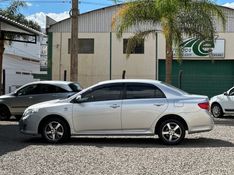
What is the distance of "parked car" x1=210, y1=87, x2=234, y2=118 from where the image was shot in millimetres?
22422

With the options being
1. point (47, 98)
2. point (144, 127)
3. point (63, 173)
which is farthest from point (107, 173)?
point (47, 98)

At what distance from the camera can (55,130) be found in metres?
12.9

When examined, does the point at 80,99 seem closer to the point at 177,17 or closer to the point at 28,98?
the point at 28,98

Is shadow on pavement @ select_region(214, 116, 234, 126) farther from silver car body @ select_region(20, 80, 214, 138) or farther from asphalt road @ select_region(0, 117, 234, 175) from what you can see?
silver car body @ select_region(20, 80, 214, 138)

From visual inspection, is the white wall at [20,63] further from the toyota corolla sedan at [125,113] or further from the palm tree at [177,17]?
the toyota corolla sedan at [125,113]

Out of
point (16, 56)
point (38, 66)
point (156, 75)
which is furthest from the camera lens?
point (38, 66)

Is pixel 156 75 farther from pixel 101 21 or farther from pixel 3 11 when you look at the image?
pixel 3 11

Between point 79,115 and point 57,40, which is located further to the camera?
point 57,40

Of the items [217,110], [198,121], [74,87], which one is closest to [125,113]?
[198,121]

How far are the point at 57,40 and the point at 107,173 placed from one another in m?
31.6

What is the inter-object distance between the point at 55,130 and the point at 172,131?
9.50 feet

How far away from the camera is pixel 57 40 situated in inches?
1561

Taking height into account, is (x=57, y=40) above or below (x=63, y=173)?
above

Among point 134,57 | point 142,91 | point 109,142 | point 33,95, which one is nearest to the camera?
point 142,91
